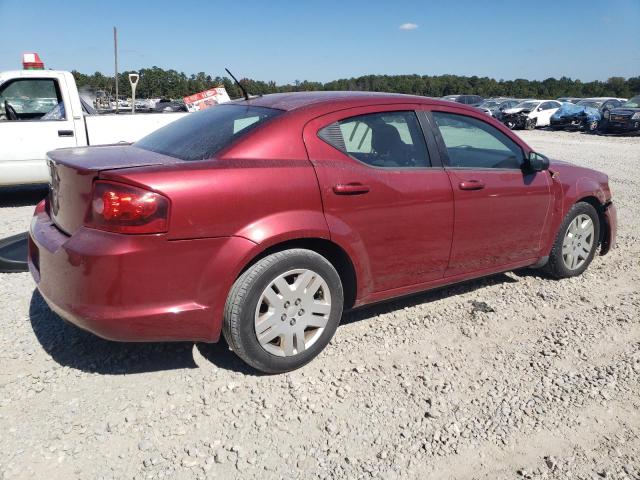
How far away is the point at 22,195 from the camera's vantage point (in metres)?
8.30

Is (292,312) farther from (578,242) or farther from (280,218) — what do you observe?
(578,242)

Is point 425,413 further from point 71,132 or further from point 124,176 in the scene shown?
point 71,132

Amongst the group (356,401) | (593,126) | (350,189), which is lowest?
(356,401)

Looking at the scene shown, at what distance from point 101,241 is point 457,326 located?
2.41 m

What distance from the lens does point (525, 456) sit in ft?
8.07

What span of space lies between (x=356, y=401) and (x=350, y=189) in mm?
1180

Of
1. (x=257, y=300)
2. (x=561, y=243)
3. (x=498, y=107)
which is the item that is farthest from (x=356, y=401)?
(x=498, y=107)

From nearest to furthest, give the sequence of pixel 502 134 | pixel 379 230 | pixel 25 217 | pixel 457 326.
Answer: pixel 379 230
pixel 457 326
pixel 502 134
pixel 25 217

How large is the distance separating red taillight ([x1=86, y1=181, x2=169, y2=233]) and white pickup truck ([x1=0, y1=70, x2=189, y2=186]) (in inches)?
209

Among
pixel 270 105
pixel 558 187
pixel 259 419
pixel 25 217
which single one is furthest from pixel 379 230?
pixel 25 217

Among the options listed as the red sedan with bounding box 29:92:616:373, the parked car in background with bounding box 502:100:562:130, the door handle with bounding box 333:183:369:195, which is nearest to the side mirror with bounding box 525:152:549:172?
the red sedan with bounding box 29:92:616:373

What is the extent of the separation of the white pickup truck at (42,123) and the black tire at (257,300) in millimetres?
5397

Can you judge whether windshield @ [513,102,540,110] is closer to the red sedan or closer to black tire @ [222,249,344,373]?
the red sedan

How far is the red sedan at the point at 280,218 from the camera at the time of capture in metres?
2.60
